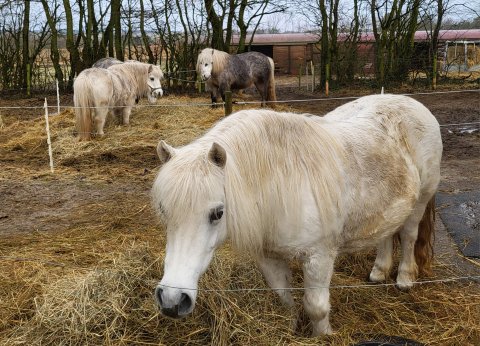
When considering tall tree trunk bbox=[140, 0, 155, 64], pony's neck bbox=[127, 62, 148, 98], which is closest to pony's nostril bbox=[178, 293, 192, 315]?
pony's neck bbox=[127, 62, 148, 98]

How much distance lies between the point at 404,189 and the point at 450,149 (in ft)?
17.4

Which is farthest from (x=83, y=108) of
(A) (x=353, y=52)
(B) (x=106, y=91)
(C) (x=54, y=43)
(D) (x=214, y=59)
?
(A) (x=353, y=52)

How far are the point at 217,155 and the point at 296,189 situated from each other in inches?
21.4

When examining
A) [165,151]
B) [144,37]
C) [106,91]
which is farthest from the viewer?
[144,37]

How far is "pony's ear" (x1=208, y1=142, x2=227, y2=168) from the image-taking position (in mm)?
2045

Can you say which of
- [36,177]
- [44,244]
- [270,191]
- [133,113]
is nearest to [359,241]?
[270,191]

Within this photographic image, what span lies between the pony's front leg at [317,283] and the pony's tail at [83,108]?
6282mm

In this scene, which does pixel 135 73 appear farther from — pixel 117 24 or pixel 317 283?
pixel 317 283

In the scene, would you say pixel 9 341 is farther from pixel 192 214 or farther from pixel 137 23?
pixel 137 23

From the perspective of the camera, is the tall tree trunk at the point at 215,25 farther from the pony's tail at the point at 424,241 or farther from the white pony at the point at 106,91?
the pony's tail at the point at 424,241

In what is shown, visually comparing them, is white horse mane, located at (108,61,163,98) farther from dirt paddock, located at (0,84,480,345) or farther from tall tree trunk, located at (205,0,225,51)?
tall tree trunk, located at (205,0,225,51)

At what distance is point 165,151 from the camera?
2219 millimetres

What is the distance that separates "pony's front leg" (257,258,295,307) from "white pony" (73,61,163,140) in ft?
18.5

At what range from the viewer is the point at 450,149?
7.70m
